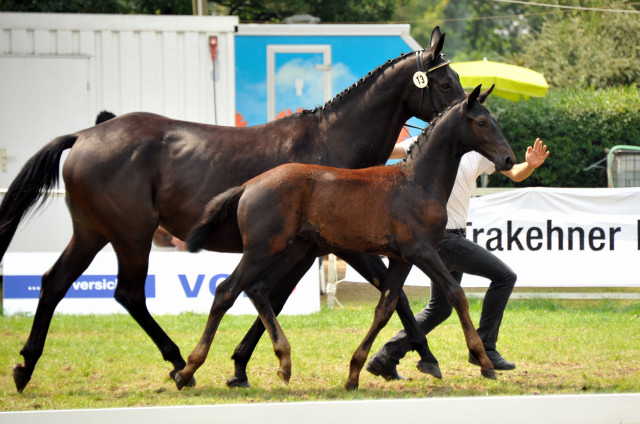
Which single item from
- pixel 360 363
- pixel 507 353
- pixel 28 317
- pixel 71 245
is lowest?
pixel 28 317

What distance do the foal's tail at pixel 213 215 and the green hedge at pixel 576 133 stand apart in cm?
1177

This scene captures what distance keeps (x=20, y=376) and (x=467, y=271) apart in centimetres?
325

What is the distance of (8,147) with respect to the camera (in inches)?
465

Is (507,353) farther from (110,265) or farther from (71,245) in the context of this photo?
(110,265)

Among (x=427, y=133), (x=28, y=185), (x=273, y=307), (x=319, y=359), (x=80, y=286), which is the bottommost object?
(x=80, y=286)

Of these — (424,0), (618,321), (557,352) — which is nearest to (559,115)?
(618,321)

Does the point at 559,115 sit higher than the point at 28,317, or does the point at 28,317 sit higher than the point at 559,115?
the point at 559,115

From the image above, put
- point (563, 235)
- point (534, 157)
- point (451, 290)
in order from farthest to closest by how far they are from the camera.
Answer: point (563, 235) < point (534, 157) < point (451, 290)

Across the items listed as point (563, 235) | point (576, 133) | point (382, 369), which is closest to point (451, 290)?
point (382, 369)

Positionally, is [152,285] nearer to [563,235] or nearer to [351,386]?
[351,386]

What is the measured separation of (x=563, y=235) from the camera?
9586 millimetres

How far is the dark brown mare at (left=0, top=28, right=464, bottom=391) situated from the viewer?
552 centimetres

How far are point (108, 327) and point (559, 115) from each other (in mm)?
10901

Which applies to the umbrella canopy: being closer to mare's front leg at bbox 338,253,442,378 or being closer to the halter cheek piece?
the halter cheek piece
